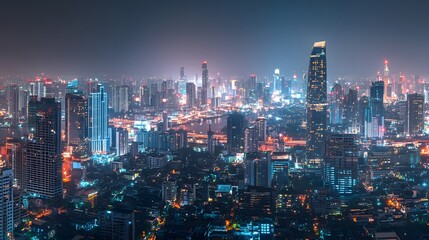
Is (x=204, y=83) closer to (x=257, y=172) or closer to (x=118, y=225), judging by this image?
(x=257, y=172)

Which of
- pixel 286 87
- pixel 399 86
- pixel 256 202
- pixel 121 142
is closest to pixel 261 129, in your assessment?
pixel 121 142

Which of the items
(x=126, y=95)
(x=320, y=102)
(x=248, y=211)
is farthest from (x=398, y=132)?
(x=126, y=95)

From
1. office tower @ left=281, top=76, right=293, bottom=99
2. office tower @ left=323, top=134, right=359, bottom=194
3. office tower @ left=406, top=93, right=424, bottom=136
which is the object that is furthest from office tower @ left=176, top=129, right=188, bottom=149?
office tower @ left=281, top=76, right=293, bottom=99

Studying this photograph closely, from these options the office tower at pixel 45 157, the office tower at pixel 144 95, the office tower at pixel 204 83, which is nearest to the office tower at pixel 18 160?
the office tower at pixel 45 157

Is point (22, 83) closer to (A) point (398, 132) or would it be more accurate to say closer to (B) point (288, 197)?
(B) point (288, 197)

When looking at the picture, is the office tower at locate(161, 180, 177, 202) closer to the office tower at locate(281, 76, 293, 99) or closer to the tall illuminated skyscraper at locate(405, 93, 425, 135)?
the tall illuminated skyscraper at locate(405, 93, 425, 135)

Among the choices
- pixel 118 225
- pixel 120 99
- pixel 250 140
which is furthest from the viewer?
pixel 120 99
